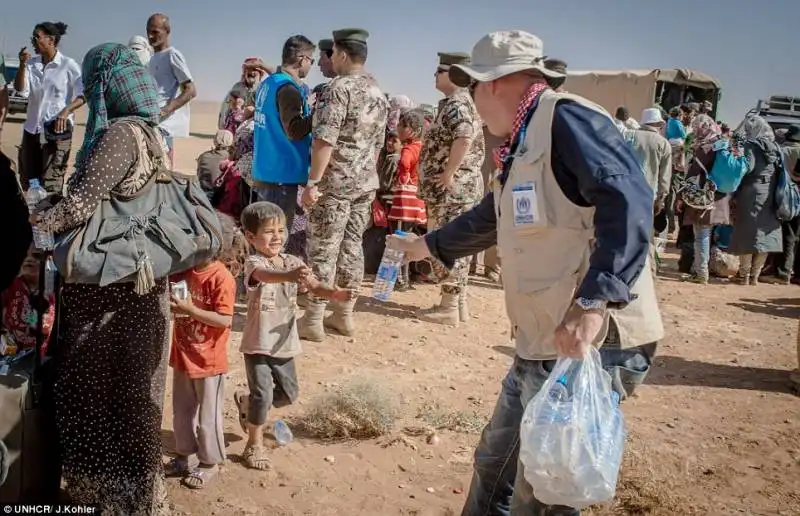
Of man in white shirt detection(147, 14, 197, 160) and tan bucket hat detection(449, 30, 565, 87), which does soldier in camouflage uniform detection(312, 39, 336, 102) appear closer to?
man in white shirt detection(147, 14, 197, 160)

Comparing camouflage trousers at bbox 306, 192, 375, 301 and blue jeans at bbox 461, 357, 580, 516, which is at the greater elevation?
camouflage trousers at bbox 306, 192, 375, 301

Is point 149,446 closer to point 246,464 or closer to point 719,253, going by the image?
point 246,464

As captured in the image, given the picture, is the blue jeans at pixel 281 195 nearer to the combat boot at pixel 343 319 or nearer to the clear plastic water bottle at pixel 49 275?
the combat boot at pixel 343 319

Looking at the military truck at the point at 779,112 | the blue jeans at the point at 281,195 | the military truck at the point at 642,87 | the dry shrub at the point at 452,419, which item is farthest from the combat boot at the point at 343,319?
the military truck at the point at 642,87

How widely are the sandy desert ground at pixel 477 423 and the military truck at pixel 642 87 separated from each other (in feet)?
47.4

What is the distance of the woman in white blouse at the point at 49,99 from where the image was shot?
28.9 feet

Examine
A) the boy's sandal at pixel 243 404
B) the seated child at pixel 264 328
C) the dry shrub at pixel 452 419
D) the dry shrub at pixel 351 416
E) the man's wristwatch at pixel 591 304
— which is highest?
the man's wristwatch at pixel 591 304

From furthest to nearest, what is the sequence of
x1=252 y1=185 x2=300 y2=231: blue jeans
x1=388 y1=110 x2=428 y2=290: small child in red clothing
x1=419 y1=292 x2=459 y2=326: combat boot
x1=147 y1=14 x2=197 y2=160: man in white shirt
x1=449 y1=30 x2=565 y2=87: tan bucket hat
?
x1=388 y1=110 x2=428 y2=290: small child in red clothing, x1=147 y1=14 x2=197 y2=160: man in white shirt, x1=419 y1=292 x2=459 y2=326: combat boot, x1=252 y1=185 x2=300 y2=231: blue jeans, x1=449 y1=30 x2=565 y2=87: tan bucket hat

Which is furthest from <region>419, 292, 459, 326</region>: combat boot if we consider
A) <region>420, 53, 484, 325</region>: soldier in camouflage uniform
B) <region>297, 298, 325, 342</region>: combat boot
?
<region>297, 298, 325, 342</region>: combat boot

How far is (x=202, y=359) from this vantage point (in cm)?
366

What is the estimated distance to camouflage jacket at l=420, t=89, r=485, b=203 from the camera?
6742 millimetres

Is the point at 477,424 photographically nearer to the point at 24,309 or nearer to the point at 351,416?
the point at 351,416

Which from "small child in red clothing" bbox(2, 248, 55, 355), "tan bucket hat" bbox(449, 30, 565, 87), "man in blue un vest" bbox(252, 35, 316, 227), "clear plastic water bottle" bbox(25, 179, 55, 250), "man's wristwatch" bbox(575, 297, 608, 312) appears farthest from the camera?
"man in blue un vest" bbox(252, 35, 316, 227)

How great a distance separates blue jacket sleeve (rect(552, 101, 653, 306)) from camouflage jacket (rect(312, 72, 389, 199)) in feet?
11.9
